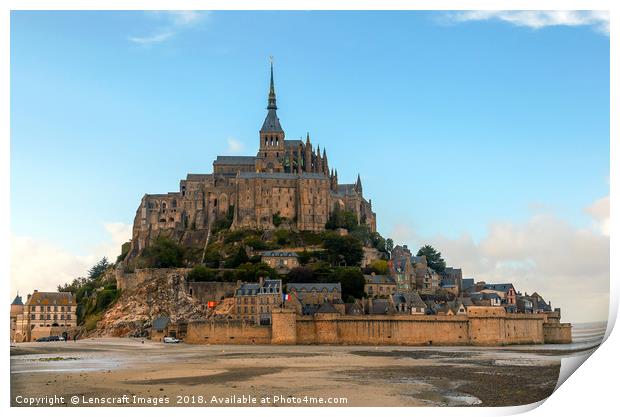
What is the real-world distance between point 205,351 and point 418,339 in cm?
1386

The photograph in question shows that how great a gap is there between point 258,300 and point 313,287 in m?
4.09

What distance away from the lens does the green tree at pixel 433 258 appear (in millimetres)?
73062

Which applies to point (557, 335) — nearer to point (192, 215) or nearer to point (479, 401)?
point (479, 401)

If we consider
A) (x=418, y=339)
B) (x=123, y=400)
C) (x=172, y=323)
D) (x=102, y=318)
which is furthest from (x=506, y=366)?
(x=102, y=318)

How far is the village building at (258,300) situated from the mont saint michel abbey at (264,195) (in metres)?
16.2

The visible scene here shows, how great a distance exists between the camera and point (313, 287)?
59375 millimetres

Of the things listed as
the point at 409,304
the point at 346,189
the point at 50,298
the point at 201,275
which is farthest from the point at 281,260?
the point at 50,298

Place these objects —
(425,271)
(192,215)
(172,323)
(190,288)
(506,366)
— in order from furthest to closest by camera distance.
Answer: (192,215) → (425,271) → (190,288) → (172,323) → (506,366)

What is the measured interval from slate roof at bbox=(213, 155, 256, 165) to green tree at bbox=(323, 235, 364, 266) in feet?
50.4

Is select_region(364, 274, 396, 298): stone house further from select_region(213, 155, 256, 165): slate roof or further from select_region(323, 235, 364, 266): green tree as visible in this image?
select_region(213, 155, 256, 165): slate roof

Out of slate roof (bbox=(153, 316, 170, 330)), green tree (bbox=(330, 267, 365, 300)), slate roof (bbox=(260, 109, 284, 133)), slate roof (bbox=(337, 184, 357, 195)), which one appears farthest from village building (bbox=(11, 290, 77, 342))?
slate roof (bbox=(337, 184, 357, 195))

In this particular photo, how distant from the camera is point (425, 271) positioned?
68312mm

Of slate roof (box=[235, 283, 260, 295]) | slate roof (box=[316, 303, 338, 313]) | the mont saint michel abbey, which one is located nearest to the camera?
slate roof (box=[316, 303, 338, 313])

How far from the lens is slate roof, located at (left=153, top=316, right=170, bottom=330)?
57.9 metres
